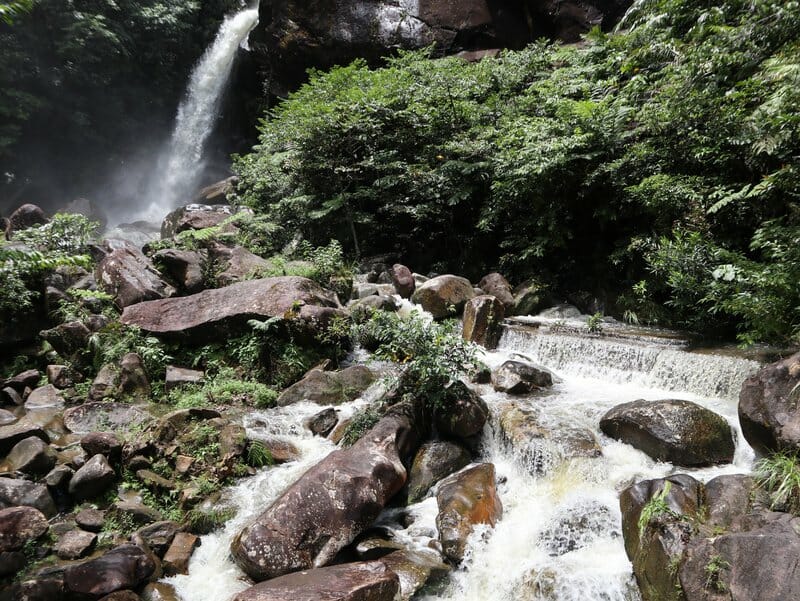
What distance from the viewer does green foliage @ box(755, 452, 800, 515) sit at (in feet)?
13.1

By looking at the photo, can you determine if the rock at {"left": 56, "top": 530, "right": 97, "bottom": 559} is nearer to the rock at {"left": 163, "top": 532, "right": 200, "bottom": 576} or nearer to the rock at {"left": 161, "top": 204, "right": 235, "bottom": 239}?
the rock at {"left": 163, "top": 532, "right": 200, "bottom": 576}

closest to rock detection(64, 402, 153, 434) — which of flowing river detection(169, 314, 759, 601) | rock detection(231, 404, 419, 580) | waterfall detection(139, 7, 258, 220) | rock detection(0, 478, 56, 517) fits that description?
rock detection(0, 478, 56, 517)

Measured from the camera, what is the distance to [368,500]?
16.0ft

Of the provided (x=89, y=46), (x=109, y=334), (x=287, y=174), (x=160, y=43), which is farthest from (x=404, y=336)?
(x=160, y=43)

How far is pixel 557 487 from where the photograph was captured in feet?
17.6

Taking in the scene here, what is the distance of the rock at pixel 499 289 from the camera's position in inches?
452

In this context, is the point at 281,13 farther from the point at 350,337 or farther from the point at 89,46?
the point at 350,337

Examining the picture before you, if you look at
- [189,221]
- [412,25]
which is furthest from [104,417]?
[412,25]

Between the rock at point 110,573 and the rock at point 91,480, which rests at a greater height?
the rock at point 91,480

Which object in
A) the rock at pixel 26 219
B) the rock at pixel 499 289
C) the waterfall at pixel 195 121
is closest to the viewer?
the rock at pixel 499 289

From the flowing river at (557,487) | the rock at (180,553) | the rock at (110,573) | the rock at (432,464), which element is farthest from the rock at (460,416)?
the rock at (110,573)

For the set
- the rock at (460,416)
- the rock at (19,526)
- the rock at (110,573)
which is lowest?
the rock at (110,573)

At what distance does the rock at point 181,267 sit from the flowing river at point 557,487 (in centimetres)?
466

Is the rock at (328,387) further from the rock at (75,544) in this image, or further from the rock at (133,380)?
the rock at (75,544)
